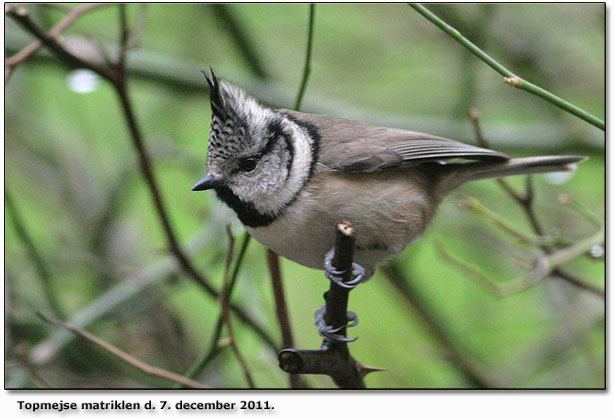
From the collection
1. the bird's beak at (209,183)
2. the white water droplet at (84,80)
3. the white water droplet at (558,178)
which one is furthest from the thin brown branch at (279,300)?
the white water droplet at (558,178)

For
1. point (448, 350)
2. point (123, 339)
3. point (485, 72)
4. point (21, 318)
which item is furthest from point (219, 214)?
point (485, 72)

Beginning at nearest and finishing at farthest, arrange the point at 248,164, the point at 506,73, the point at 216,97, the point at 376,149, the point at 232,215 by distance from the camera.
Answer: the point at 506,73 → the point at 216,97 → the point at 248,164 → the point at 376,149 → the point at 232,215

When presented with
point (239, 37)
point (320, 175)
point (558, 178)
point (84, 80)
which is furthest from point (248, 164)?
point (558, 178)

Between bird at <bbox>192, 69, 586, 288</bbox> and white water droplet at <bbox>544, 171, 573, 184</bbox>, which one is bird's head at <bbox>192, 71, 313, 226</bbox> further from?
white water droplet at <bbox>544, 171, 573, 184</bbox>

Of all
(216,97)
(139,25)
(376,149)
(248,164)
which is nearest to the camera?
(216,97)

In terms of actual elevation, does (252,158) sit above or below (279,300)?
above

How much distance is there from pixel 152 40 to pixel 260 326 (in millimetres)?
981

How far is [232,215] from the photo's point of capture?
165cm

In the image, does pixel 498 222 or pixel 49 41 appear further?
pixel 498 222

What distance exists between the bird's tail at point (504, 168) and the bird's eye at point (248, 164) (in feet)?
1.62

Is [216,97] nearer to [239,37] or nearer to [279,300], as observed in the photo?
[279,300]

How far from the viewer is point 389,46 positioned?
6.92 ft

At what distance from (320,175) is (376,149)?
0.55 ft

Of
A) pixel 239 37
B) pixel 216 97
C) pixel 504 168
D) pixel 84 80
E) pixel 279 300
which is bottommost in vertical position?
pixel 279 300
